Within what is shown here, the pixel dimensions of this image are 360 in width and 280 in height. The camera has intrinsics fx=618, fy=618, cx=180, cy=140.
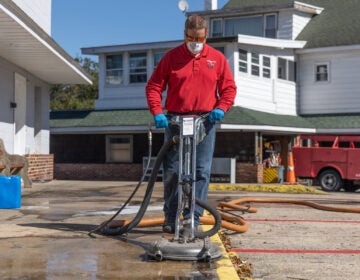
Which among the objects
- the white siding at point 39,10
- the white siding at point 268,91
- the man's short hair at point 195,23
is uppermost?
the white siding at point 39,10

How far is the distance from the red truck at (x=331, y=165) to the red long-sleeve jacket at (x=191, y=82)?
15810 mm

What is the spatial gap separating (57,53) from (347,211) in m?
9.51

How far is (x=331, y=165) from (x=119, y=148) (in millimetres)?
11133

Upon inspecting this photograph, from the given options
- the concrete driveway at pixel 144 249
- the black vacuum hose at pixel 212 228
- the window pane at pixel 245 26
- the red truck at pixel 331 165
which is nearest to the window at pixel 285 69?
the window pane at pixel 245 26

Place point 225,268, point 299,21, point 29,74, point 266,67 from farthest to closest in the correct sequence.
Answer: point 299,21 → point 266,67 → point 29,74 → point 225,268

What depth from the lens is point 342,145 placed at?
28.2 metres

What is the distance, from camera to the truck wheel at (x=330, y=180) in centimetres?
2138

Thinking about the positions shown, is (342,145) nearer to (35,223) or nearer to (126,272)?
(35,223)

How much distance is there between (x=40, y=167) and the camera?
20.3 m

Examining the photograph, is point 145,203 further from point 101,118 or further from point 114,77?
point 114,77

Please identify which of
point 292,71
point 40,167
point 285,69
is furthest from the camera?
point 292,71

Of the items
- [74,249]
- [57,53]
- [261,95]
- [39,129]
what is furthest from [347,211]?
[261,95]

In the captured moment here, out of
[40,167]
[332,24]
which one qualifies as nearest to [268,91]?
[332,24]

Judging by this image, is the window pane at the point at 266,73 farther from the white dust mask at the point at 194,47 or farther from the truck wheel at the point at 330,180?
the white dust mask at the point at 194,47
